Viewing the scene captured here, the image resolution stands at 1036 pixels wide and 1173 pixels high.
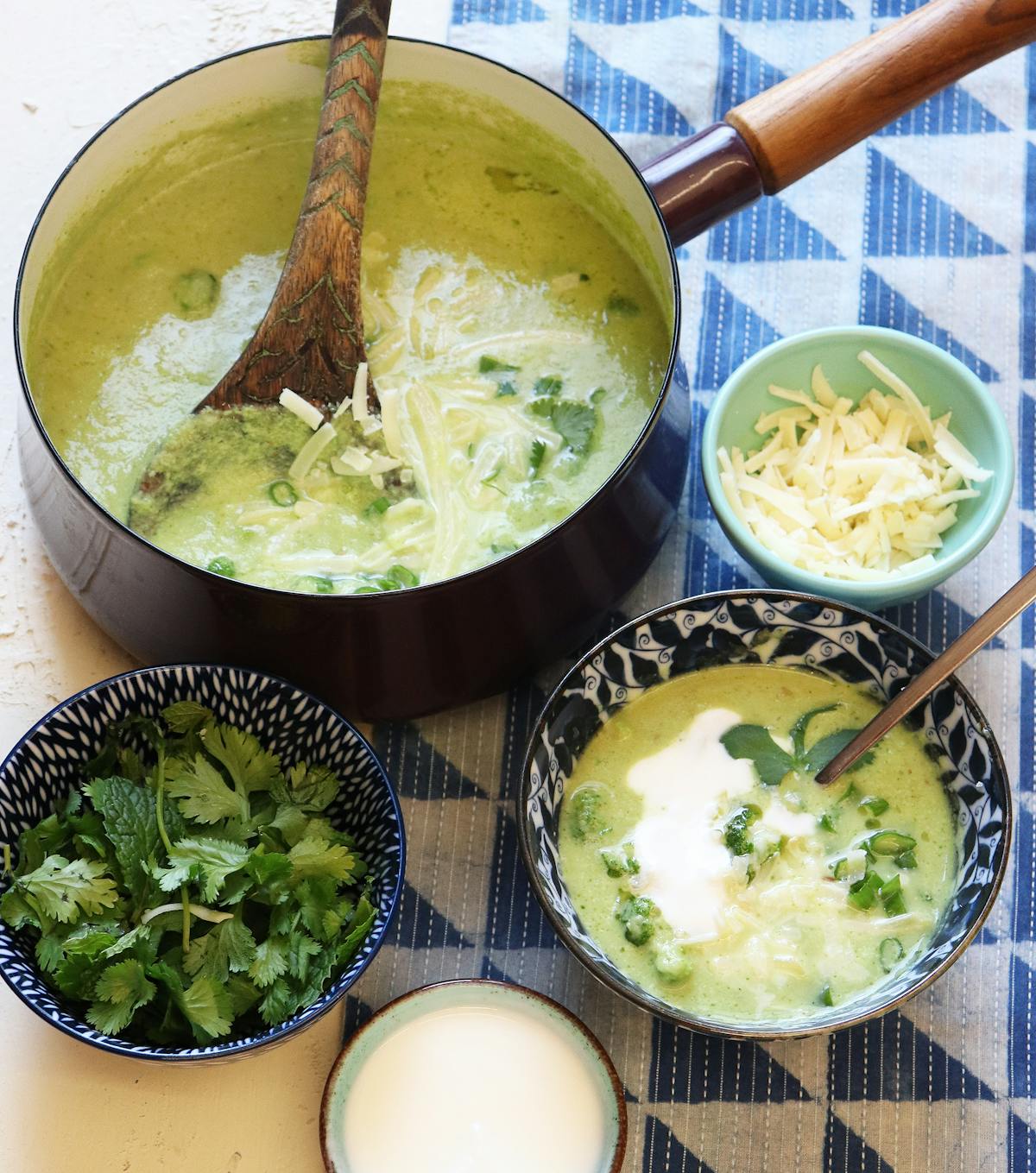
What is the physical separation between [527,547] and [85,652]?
0.68 meters

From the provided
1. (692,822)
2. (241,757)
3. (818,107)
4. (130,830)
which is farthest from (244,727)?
(818,107)

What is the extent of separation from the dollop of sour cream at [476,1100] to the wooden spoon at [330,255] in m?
0.82

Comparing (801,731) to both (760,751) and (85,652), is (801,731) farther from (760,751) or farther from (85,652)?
(85,652)

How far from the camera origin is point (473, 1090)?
172 centimetres

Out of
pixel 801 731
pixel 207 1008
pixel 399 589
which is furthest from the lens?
pixel 801 731

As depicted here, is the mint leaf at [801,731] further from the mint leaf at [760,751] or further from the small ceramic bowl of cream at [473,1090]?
the small ceramic bowl of cream at [473,1090]

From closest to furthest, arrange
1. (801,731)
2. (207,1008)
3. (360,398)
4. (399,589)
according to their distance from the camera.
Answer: (207,1008) → (399,589) → (801,731) → (360,398)

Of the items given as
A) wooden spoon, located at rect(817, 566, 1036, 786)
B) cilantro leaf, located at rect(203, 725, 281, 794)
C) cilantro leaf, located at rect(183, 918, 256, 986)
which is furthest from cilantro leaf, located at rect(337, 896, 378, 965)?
wooden spoon, located at rect(817, 566, 1036, 786)

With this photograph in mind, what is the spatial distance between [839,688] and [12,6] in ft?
5.52

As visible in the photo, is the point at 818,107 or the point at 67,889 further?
the point at 818,107

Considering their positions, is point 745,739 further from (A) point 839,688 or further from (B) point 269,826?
(B) point 269,826

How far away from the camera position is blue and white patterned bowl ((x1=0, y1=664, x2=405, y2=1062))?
1.71m

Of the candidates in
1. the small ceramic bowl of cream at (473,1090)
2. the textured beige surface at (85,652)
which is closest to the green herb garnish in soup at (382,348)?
the textured beige surface at (85,652)

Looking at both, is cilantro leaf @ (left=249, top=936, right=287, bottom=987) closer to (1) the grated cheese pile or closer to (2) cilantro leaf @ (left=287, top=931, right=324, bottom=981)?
(2) cilantro leaf @ (left=287, top=931, right=324, bottom=981)
